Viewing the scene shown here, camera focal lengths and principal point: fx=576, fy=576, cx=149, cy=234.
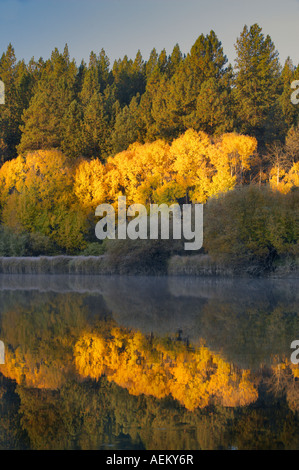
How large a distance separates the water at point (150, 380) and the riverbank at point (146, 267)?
14.4 meters

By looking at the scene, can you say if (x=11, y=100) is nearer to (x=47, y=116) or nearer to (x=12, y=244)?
(x=47, y=116)

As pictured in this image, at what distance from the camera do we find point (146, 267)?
1237 inches

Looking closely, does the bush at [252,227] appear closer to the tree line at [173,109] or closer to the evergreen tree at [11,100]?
the tree line at [173,109]

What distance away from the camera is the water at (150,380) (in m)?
5.38

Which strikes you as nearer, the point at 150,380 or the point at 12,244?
the point at 150,380

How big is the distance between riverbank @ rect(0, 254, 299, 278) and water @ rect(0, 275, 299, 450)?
14432mm

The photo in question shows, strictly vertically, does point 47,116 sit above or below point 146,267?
above

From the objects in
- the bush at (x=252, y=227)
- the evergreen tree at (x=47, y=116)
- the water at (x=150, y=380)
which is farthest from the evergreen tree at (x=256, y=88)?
the water at (x=150, y=380)

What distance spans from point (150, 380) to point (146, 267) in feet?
79.1

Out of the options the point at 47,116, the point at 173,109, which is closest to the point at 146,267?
the point at 173,109

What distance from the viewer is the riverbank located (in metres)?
28.8

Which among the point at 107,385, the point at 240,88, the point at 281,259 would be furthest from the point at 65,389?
the point at 240,88

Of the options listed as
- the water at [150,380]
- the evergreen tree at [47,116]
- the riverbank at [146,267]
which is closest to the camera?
the water at [150,380]
